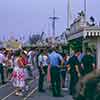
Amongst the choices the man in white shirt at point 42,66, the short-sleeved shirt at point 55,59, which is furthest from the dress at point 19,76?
the man in white shirt at point 42,66

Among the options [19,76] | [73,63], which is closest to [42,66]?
[19,76]

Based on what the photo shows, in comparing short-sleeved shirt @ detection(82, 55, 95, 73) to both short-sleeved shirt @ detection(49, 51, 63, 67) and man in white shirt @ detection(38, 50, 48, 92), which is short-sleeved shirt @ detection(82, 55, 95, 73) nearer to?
short-sleeved shirt @ detection(49, 51, 63, 67)

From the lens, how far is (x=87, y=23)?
120 feet

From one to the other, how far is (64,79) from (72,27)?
19464 millimetres

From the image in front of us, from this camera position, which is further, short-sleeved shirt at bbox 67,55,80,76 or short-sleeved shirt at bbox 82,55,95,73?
short-sleeved shirt at bbox 82,55,95,73

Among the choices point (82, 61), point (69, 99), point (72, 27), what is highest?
point (72, 27)

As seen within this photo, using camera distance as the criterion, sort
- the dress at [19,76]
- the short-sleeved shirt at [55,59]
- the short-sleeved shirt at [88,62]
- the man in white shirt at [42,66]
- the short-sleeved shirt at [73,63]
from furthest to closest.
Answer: the man in white shirt at [42,66]
the dress at [19,76]
the short-sleeved shirt at [55,59]
the short-sleeved shirt at [88,62]
the short-sleeved shirt at [73,63]

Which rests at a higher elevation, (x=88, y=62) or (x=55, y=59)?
(x=55, y=59)

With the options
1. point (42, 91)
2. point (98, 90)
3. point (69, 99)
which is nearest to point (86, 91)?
point (98, 90)

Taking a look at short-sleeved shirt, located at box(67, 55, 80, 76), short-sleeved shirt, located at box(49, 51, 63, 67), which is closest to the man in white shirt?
short-sleeved shirt, located at box(49, 51, 63, 67)

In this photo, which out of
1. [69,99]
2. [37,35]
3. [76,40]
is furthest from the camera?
[37,35]

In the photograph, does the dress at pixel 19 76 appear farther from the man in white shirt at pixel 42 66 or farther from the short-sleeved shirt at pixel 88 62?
the short-sleeved shirt at pixel 88 62

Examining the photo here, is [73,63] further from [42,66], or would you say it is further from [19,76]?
[42,66]

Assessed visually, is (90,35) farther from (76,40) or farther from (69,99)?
(69,99)
